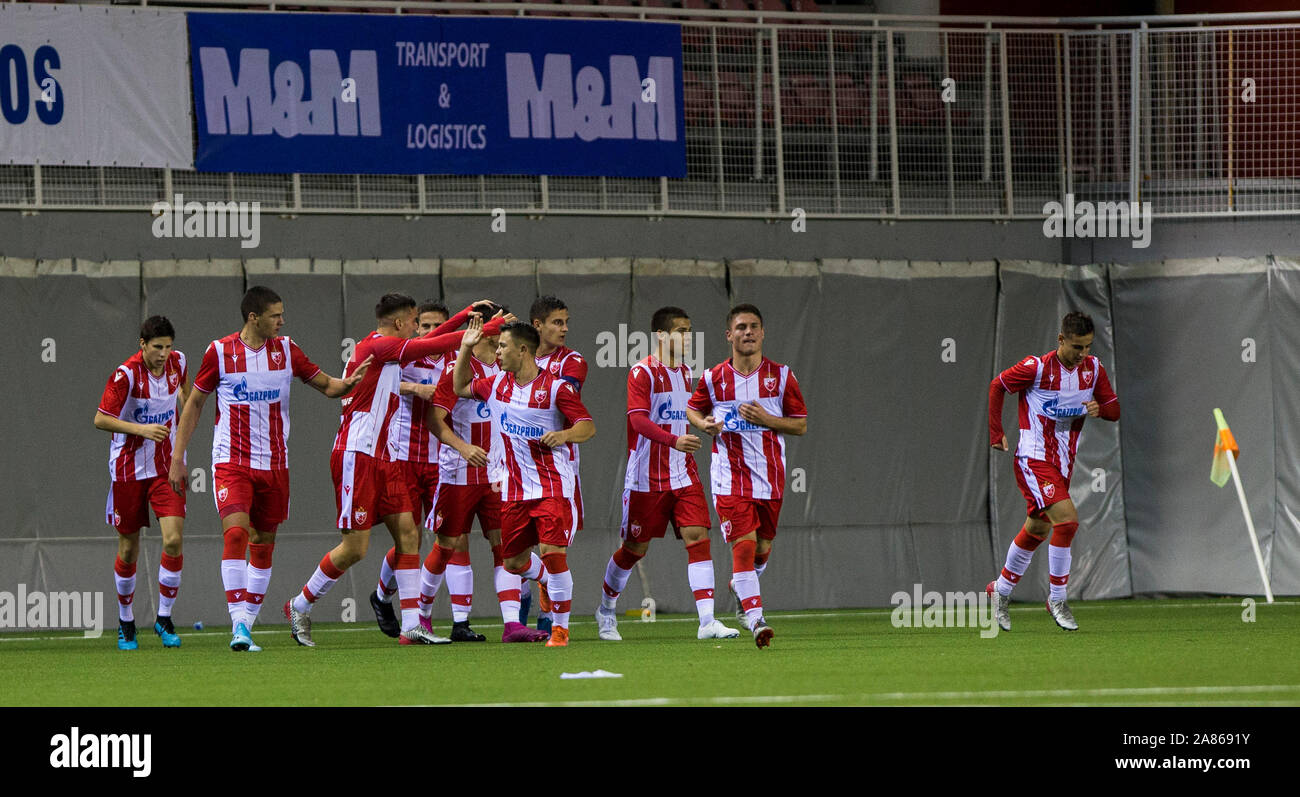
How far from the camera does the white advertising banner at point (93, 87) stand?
1573 centimetres

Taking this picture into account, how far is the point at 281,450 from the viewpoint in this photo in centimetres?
1145

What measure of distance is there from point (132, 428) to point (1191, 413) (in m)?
11.4

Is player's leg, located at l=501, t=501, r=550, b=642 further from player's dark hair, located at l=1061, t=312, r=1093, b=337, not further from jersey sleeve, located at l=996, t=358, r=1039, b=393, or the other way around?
player's dark hair, located at l=1061, t=312, r=1093, b=337

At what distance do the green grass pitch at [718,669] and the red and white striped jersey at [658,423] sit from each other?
1162mm

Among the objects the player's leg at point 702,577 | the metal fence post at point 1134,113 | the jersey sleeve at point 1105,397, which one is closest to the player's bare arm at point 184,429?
the player's leg at point 702,577

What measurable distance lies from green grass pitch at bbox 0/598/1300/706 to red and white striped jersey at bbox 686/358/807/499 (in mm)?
1102

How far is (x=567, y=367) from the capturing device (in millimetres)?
11719

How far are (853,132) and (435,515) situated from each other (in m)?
7.59

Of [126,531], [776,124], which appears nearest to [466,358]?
[126,531]

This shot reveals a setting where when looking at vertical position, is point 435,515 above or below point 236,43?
below

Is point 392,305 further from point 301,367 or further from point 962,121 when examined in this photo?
point 962,121

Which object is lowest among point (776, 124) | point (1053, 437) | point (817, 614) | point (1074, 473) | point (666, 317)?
point (817, 614)
